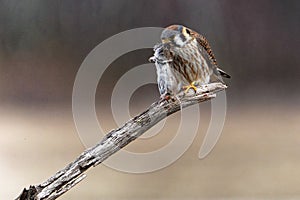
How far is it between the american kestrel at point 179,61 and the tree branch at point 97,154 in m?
0.12

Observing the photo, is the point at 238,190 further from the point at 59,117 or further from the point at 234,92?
the point at 59,117

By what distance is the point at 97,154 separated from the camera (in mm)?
1291

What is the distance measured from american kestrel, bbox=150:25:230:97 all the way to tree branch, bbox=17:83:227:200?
0.40 feet

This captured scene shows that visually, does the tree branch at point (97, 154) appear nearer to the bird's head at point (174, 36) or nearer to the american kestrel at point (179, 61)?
the american kestrel at point (179, 61)

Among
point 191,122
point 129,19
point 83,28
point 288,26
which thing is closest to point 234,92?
point 191,122

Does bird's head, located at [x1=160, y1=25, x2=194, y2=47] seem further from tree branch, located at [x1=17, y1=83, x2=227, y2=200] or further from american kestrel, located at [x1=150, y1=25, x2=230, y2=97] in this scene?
tree branch, located at [x1=17, y1=83, x2=227, y2=200]

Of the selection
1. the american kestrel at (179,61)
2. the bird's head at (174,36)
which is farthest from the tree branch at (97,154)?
the bird's head at (174,36)

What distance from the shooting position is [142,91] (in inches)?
89.2

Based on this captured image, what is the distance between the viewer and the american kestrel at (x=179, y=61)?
4.96 feet

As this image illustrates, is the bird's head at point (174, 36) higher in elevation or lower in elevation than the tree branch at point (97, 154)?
higher

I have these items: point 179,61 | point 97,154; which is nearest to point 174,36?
point 179,61

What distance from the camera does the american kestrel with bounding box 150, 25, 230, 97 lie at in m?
1.51

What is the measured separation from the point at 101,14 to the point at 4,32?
501 mm

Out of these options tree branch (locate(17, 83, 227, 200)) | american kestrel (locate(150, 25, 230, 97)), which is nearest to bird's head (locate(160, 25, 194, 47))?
american kestrel (locate(150, 25, 230, 97))
